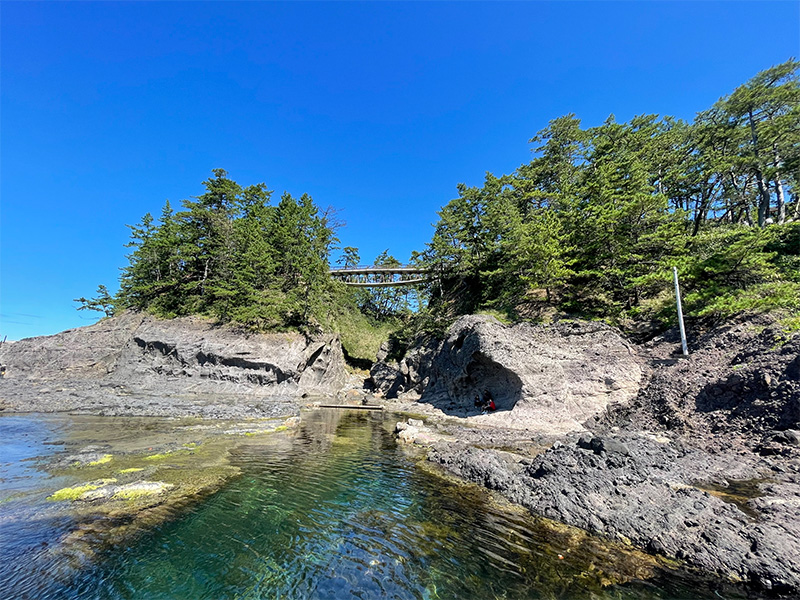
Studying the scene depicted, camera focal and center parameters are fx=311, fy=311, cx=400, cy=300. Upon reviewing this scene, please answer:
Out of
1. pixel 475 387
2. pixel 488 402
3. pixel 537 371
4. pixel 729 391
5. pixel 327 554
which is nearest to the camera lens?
pixel 327 554

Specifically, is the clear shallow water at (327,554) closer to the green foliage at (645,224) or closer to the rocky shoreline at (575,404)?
the rocky shoreline at (575,404)

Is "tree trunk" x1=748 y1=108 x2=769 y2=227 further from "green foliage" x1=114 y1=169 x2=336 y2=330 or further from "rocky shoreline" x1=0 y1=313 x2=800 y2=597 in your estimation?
"green foliage" x1=114 y1=169 x2=336 y2=330

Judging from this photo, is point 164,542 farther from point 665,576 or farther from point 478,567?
point 665,576

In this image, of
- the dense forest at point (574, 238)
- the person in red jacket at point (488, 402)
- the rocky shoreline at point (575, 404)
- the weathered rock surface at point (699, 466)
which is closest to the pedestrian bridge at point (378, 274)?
the dense forest at point (574, 238)

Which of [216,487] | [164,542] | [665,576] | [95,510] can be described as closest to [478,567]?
[665,576]

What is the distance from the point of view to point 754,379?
36.2ft

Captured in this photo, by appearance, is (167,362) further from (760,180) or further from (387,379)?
(760,180)

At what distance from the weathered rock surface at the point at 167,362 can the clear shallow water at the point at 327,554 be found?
61.2 ft

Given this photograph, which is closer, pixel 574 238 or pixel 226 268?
pixel 574 238

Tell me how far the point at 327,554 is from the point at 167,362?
3381 centimetres

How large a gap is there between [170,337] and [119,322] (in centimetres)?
817

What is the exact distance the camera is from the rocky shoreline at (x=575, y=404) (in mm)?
6145

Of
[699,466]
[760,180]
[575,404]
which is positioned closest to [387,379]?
[575,404]

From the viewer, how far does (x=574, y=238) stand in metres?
25.5
